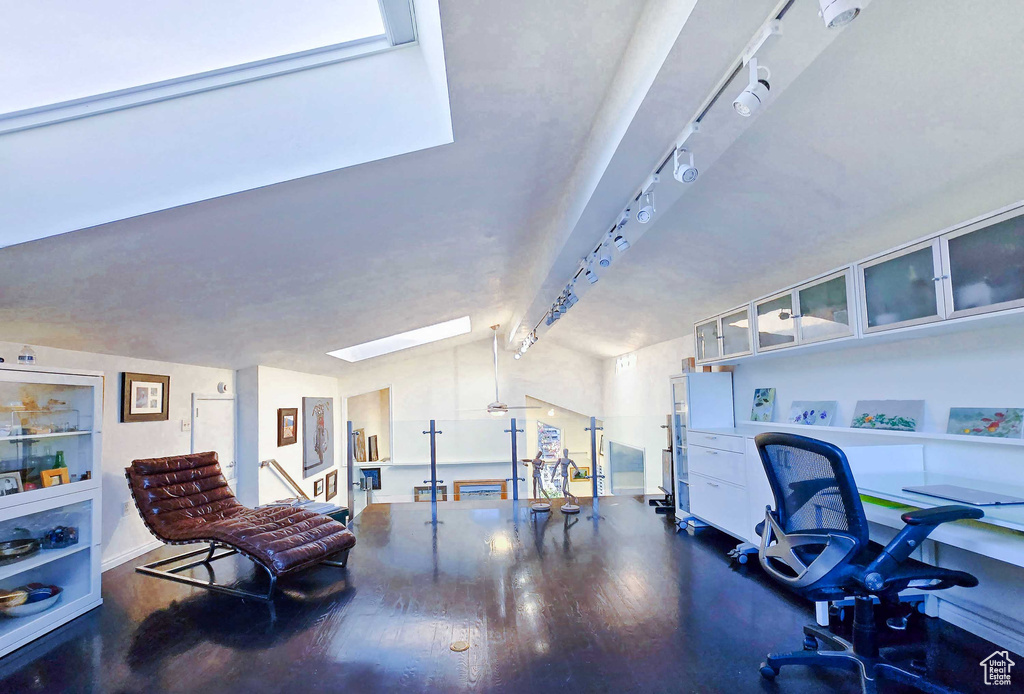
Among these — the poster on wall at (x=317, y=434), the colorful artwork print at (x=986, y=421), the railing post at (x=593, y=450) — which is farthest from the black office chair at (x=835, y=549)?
the poster on wall at (x=317, y=434)

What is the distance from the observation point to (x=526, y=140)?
2.57 metres

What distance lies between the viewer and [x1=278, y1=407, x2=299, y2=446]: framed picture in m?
6.65

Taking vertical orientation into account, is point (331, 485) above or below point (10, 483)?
below

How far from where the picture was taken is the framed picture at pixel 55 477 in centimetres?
316

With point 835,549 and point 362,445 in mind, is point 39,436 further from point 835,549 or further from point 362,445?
point 362,445

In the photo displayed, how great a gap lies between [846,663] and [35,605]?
4218mm

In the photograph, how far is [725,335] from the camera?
14.5ft

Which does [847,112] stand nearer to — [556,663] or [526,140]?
[526,140]

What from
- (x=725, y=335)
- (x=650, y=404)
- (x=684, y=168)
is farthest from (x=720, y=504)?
(x=650, y=404)

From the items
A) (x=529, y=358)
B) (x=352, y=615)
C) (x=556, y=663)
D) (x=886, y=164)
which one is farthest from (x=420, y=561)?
(x=529, y=358)

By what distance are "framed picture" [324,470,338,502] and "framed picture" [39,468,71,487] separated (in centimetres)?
517

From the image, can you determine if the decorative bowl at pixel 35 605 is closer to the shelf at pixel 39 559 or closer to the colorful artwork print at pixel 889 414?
the shelf at pixel 39 559

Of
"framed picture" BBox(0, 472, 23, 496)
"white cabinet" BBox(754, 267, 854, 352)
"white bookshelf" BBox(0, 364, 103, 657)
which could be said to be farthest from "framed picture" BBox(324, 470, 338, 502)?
"white cabinet" BBox(754, 267, 854, 352)

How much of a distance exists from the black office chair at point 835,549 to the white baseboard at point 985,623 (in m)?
0.78
